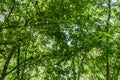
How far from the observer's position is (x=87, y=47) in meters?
13.5

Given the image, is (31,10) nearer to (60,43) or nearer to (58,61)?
(60,43)

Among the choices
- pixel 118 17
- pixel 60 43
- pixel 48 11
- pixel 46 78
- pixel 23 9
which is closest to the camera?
pixel 23 9

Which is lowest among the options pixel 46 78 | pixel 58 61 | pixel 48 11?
pixel 46 78

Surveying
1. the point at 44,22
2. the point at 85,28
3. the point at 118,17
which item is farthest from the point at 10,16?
the point at 118,17

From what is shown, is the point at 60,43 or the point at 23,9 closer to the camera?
the point at 23,9

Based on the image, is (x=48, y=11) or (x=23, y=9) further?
(x=48, y=11)

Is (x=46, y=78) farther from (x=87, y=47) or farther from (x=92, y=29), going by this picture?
(x=92, y=29)

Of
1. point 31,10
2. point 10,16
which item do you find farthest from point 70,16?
point 10,16

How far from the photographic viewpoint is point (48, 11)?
40.5 feet

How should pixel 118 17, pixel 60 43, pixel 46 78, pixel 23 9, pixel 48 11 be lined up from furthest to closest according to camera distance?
pixel 118 17 < pixel 46 78 < pixel 60 43 < pixel 48 11 < pixel 23 9

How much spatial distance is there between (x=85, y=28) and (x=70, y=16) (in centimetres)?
116

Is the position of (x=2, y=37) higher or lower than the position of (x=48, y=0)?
lower

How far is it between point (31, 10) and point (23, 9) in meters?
0.41

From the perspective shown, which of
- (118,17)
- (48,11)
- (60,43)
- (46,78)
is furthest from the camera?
(118,17)
